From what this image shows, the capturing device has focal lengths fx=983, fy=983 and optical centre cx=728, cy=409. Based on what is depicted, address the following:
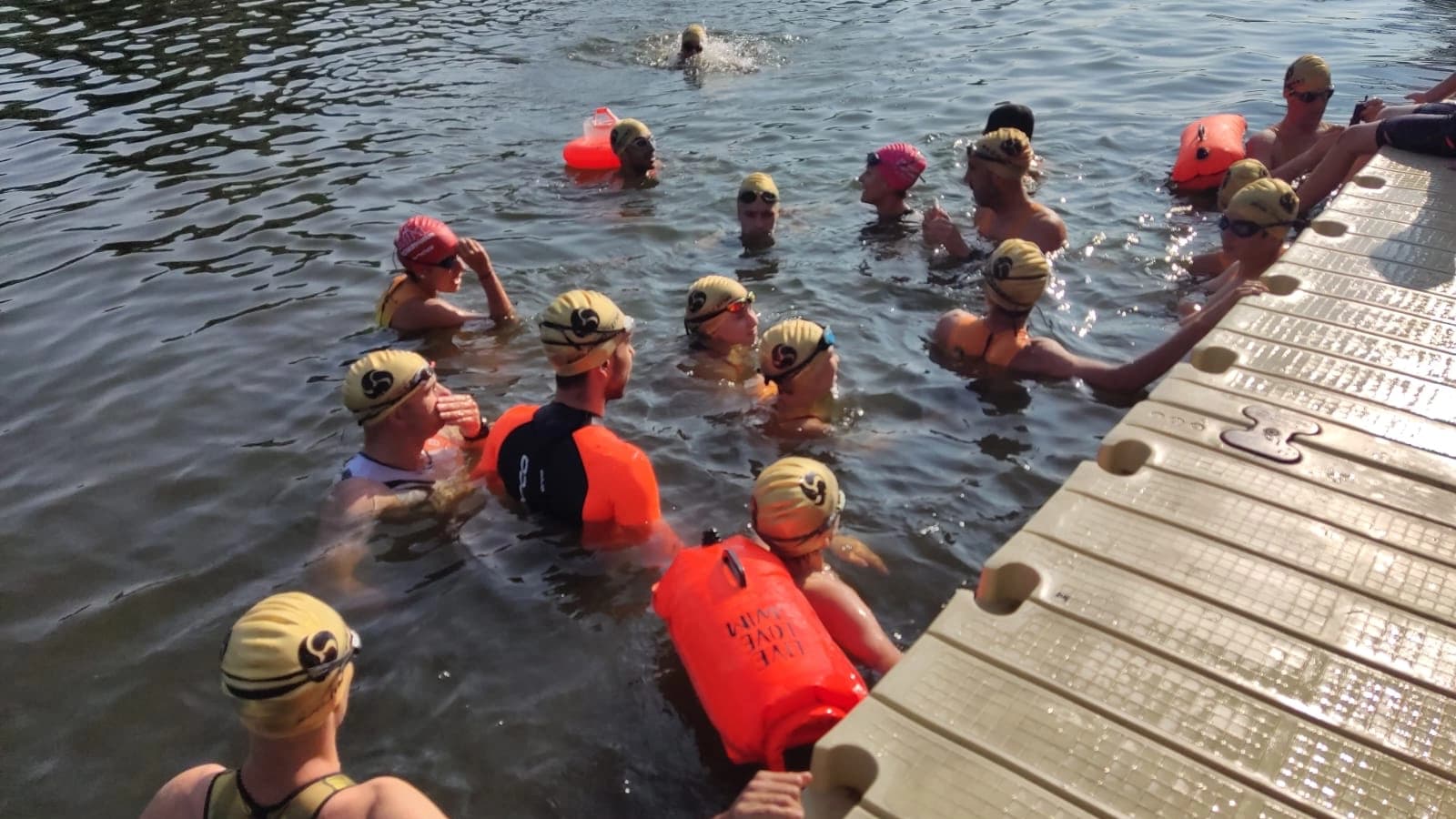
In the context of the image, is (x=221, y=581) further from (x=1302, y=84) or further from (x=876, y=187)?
(x=1302, y=84)

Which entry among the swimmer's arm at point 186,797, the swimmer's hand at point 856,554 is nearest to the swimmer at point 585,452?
the swimmer's hand at point 856,554

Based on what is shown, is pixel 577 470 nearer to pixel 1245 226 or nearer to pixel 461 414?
pixel 461 414

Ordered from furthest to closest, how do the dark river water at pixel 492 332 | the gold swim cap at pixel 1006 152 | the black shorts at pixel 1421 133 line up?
the gold swim cap at pixel 1006 152
the black shorts at pixel 1421 133
the dark river water at pixel 492 332

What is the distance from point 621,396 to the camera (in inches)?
251

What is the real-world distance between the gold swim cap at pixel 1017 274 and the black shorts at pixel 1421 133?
3.94 m

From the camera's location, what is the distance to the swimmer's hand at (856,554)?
18.2 feet

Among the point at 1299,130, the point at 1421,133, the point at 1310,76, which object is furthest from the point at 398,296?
the point at 1299,130

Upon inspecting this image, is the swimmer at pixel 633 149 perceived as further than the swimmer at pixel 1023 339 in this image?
Yes

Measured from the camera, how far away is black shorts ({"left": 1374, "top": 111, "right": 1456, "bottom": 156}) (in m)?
8.03

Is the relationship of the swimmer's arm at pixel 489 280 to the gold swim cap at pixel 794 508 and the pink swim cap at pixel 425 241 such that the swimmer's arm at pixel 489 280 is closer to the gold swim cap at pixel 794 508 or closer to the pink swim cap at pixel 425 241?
the pink swim cap at pixel 425 241

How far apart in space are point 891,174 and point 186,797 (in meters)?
8.43

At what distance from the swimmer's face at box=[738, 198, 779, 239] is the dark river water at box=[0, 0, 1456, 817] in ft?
0.86

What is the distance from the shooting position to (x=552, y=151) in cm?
1330

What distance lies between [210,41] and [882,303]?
644 inches
